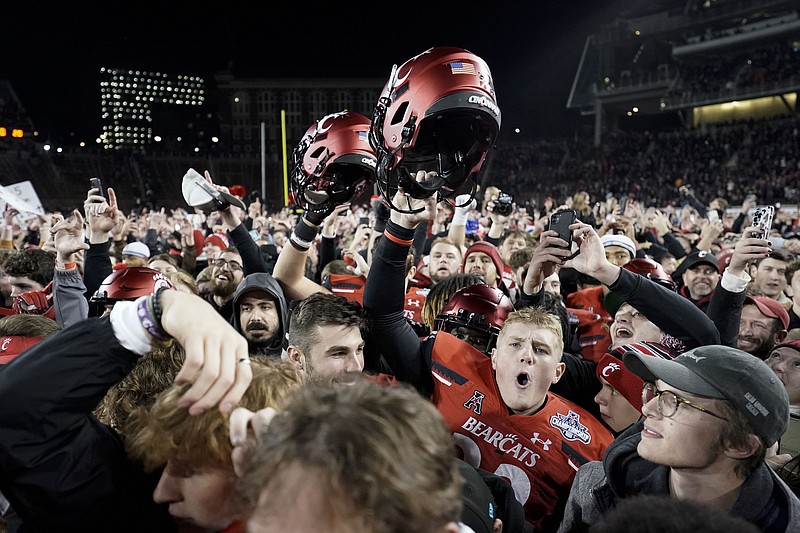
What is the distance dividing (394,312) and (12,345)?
1548 millimetres

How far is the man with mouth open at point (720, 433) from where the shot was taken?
175cm

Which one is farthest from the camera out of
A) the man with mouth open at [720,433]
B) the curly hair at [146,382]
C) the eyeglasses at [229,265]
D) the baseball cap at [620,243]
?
the baseball cap at [620,243]

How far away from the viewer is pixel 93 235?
152 inches

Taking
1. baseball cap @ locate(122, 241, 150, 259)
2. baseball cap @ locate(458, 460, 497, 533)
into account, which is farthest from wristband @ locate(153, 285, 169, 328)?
baseball cap @ locate(122, 241, 150, 259)

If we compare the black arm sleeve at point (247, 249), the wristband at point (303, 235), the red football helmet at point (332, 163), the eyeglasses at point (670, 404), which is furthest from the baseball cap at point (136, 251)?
the eyeglasses at point (670, 404)

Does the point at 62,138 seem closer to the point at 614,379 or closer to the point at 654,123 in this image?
the point at 654,123

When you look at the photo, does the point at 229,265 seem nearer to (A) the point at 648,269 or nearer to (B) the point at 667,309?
(A) the point at 648,269

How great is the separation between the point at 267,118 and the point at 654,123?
28677mm

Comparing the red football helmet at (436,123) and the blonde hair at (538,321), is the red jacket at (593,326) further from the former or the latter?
the red football helmet at (436,123)

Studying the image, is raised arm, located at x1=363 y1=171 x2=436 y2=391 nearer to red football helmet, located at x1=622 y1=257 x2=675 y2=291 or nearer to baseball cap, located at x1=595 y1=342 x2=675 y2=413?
baseball cap, located at x1=595 y1=342 x2=675 y2=413

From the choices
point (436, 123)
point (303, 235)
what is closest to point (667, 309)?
point (436, 123)

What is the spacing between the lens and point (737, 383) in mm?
1788

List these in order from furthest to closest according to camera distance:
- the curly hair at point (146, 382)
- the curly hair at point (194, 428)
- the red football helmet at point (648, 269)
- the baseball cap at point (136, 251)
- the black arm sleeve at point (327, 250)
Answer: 1. the baseball cap at point (136, 251)
2. the black arm sleeve at point (327, 250)
3. the red football helmet at point (648, 269)
4. the curly hair at point (146, 382)
5. the curly hair at point (194, 428)

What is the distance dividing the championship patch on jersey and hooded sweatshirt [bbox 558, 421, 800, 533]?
42 centimetres
